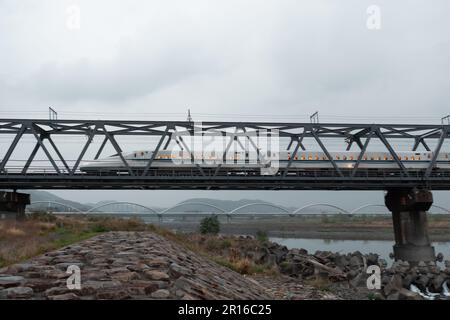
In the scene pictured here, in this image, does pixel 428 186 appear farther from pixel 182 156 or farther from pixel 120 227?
pixel 120 227

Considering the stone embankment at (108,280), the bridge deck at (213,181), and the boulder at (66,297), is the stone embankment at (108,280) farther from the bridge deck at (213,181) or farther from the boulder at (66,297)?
the bridge deck at (213,181)

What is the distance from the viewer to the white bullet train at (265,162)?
123ft

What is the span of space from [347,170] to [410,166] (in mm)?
8348

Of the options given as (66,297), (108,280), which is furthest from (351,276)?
(66,297)

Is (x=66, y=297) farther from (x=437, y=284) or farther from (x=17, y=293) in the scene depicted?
(x=437, y=284)

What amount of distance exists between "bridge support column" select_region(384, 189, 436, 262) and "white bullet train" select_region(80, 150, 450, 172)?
15.7ft

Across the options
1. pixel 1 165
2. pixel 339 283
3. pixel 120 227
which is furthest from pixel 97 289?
pixel 1 165

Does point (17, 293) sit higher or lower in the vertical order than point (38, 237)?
higher

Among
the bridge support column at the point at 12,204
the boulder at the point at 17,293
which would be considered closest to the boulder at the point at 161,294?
the boulder at the point at 17,293

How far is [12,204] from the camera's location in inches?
1383

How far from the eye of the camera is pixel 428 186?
3881cm

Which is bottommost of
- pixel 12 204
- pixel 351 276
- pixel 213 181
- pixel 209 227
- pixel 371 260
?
pixel 371 260

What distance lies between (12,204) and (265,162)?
2775 cm

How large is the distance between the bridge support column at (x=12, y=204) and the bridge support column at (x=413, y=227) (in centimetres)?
4148
